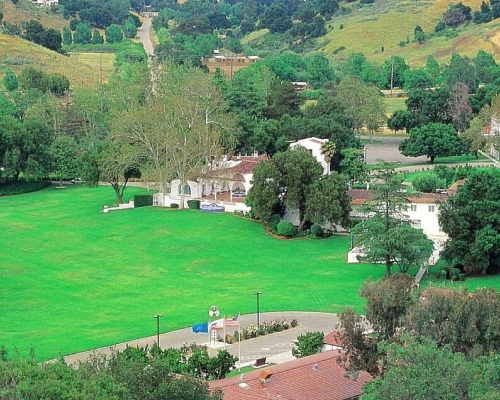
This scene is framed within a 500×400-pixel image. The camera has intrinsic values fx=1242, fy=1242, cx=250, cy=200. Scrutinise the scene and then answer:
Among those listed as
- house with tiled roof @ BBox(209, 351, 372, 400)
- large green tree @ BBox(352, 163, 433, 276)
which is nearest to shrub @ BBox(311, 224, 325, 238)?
large green tree @ BBox(352, 163, 433, 276)

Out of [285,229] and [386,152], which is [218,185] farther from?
[386,152]

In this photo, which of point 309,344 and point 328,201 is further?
point 328,201

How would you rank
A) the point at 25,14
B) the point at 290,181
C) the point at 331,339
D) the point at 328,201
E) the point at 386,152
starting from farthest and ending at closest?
1. the point at 25,14
2. the point at 386,152
3. the point at 290,181
4. the point at 328,201
5. the point at 331,339

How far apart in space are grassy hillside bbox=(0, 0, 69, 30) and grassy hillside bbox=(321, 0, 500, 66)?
142 feet

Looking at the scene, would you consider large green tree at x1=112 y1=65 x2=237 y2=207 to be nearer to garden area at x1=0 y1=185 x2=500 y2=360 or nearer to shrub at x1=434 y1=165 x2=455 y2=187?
garden area at x1=0 y1=185 x2=500 y2=360

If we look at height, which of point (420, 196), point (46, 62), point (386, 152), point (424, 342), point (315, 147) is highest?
point (46, 62)

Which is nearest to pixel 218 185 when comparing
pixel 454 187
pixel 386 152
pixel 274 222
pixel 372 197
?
pixel 274 222

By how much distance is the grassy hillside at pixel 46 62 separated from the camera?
14550 centimetres

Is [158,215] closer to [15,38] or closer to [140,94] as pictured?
[140,94]

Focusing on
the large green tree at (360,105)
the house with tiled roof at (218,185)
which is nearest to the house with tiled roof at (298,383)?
the house with tiled roof at (218,185)

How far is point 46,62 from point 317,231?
81.4 meters

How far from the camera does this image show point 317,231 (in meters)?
76.6

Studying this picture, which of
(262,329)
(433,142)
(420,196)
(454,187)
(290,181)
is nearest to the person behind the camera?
(262,329)

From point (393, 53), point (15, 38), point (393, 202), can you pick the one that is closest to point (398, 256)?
point (393, 202)
